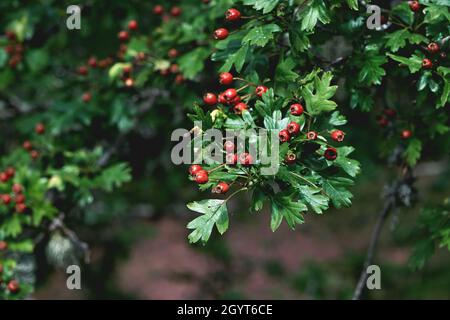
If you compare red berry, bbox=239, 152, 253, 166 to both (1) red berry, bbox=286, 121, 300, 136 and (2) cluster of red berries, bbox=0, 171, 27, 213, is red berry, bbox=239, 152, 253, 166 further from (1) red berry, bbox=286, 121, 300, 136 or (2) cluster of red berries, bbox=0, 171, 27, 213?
(2) cluster of red berries, bbox=0, 171, 27, 213

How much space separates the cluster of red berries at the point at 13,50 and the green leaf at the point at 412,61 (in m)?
3.24

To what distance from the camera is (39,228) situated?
14.0 feet

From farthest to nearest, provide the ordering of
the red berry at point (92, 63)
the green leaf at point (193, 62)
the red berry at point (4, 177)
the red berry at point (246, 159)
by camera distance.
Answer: the red berry at point (92, 63) < the red berry at point (4, 177) < the green leaf at point (193, 62) < the red berry at point (246, 159)

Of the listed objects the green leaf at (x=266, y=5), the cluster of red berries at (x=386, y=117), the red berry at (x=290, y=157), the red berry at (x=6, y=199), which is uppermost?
the green leaf at (x=266, y=5)

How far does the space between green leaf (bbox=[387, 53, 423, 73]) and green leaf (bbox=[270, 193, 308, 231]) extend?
93cm

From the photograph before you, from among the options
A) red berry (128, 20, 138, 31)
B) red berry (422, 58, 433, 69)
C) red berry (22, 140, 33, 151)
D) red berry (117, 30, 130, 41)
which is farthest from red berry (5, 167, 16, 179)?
red berry (422, 58, 433, 69)

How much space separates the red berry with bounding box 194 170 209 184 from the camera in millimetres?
2594

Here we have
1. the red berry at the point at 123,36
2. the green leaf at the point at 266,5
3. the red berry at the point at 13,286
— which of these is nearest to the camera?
the green leaf at the point at 266,5

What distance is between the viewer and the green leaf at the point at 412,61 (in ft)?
9.42

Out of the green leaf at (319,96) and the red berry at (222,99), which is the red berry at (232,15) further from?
the green leaf at (319,96)

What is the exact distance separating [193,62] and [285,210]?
1577mm

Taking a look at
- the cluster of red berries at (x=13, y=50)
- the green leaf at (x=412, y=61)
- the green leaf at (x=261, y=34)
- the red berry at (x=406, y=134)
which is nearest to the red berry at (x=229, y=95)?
the green leaf at (x=261, y=34)

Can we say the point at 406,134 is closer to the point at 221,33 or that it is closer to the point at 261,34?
the point at 261,34

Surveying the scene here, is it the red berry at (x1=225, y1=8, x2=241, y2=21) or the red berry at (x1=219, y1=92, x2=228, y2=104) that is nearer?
the red berry at (x1=219, y1=92, x2=228, y2=104)
